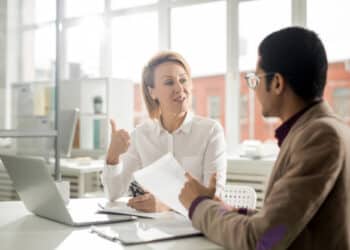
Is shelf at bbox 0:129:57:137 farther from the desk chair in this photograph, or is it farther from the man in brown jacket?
the desk chair

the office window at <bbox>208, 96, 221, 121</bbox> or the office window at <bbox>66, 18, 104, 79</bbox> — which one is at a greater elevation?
the office window at <bbox>66, 18, 104, 79</bbox>

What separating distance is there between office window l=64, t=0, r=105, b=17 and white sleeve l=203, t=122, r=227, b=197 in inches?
130

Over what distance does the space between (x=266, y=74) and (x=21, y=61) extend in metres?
4.42

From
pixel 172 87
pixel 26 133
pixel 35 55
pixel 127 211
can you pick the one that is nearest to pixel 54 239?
pixel 127 211

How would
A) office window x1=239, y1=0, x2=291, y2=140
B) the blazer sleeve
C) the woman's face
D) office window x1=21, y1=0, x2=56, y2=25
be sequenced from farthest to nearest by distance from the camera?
office window x1=21, y1=0, x2=56, y2=25 → office window x1=239, y1=0, x2=291, y2=140 → the woman's face → the blazer sleeve

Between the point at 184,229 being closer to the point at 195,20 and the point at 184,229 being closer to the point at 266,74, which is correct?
the point at 266,74

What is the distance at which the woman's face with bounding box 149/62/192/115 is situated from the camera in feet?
7.45

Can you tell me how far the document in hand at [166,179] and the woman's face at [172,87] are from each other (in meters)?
0.86

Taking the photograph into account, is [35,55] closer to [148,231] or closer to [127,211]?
[127,211]

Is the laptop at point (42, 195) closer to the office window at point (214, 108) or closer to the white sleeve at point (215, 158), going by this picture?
the white sleeve at point (215, 158)

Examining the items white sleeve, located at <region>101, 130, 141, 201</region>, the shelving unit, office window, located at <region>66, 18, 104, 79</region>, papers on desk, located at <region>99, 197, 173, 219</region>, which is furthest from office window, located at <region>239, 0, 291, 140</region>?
papers on desk, located at <region>99, 197, 173, 219</region>

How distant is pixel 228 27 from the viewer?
4078mm

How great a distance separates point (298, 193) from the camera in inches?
40.5

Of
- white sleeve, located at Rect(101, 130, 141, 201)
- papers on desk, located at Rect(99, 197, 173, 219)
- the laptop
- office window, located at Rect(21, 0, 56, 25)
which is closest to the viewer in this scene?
the laptop
